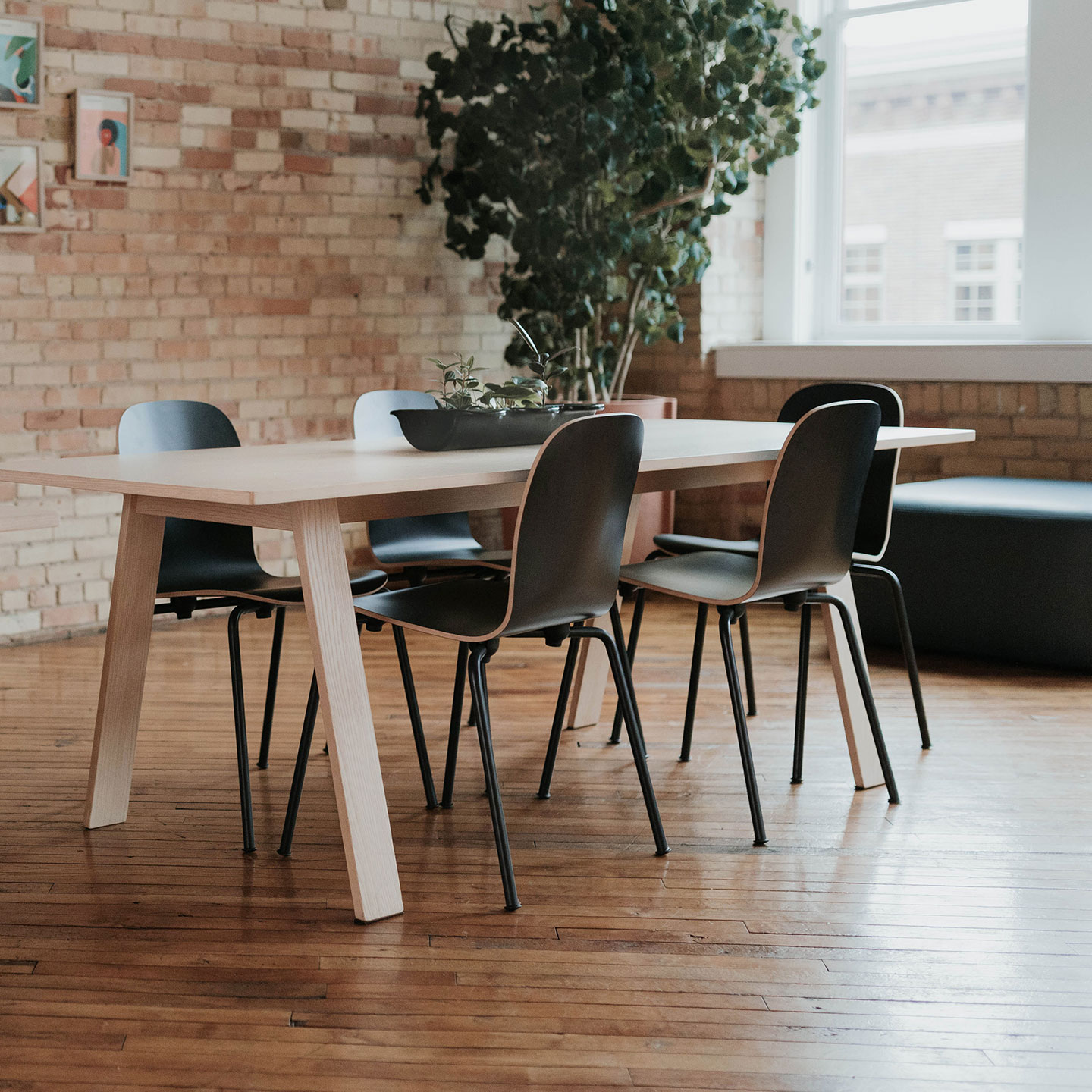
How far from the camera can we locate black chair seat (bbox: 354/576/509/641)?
267 cm

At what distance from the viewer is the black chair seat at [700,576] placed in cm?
304

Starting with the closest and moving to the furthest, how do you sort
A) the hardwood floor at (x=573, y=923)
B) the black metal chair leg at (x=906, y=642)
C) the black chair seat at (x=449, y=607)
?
1. the hardwood floor at (x=573, y=923)
2. the black chair seat at (x=449, y=607)
3. the black metal chair leg at (x=906, y=642)

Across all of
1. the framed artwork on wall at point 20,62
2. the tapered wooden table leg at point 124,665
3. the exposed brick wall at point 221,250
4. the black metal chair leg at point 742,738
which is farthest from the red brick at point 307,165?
the black metal chair leg at point 742,738

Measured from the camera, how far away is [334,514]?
2.56 m

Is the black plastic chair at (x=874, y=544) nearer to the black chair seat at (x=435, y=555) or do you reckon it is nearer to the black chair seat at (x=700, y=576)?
the black chair seat at (x=700, y=576)

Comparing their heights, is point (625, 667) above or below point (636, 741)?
above

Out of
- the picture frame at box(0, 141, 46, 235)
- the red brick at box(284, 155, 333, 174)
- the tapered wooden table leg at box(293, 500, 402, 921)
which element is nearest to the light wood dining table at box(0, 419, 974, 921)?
the tapered wooden table leg at box(293, 500, 402, 921)

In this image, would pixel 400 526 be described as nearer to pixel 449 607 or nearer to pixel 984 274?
pixel 449 607

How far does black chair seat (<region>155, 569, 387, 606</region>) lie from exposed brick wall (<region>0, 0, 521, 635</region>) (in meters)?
1.98

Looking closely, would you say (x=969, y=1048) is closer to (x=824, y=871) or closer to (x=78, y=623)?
(x=824, y=871)

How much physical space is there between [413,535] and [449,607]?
0.91 m

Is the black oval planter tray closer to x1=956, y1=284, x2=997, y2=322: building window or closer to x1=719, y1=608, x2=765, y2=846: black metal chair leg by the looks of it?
x1=719, y1=608, x2=765, y2=846: black metal chair leg

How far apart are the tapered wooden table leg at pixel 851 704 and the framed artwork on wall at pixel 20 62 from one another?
10.6 feet

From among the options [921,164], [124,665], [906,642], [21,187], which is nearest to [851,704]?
[906,642]
